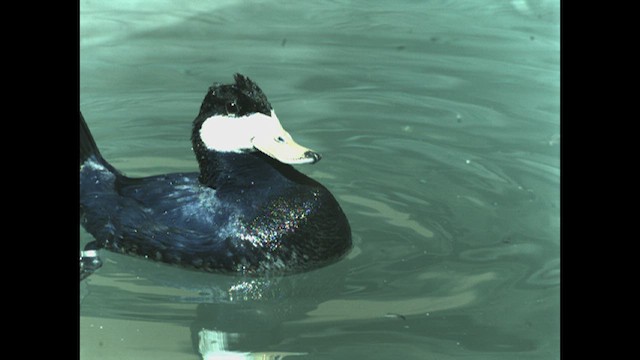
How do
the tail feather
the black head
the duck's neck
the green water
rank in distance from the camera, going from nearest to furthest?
the green water
the black head
the duck's neck
the tail feather

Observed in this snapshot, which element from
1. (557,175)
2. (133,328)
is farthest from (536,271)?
(133,328)

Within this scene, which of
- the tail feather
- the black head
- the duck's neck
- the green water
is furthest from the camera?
the tail feather

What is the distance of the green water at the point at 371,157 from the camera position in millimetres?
4980

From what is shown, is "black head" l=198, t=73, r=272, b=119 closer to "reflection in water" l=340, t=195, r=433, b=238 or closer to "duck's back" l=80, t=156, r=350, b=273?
"duck's back" l=80, t=156, r=350, b=273

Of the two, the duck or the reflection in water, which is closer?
the duck

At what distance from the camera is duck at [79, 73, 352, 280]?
5.36 m

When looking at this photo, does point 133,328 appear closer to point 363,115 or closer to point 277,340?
point 277,340

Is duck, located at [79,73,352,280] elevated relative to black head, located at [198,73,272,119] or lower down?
→ lower down

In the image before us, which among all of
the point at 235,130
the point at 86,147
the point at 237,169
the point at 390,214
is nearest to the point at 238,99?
the point at 235,130

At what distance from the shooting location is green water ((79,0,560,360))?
16.3 feet

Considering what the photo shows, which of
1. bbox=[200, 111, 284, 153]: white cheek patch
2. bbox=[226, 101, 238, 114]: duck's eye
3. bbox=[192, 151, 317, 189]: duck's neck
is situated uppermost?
bbox=[226, 101, 238, 114]: duck's eye

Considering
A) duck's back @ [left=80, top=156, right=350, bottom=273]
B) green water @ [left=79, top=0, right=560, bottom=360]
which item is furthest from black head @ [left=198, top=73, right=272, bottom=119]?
green water @ [left=79, top=0, right=560, bottom=360]

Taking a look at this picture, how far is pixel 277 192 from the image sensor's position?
18.0 feet
